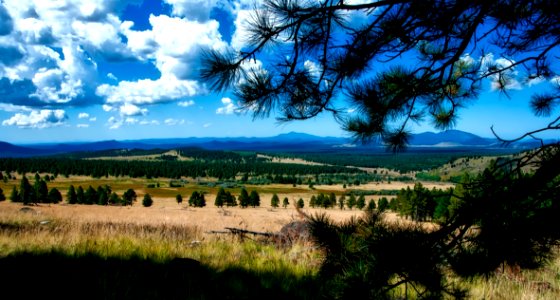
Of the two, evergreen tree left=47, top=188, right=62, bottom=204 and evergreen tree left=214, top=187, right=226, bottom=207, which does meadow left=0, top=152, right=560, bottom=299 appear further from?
evergreen tree left=47, top=188, right=62, bottom=204

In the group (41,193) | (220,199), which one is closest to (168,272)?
(220,199)

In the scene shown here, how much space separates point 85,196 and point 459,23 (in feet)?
279

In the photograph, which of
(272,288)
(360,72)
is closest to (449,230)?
(360,72)

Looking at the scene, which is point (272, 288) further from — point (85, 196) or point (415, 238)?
point (85, 196)

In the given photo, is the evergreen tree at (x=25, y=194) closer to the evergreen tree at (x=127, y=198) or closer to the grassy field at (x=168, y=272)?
the evergreen tree at (x=127, y=198)

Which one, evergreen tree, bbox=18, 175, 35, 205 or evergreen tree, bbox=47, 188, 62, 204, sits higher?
evergreen tree, bbox=18, 175, 35, 205

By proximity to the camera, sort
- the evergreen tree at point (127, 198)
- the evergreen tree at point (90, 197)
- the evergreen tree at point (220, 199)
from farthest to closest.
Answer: the evergreen tree at point (220, 199)
the evergreen tree at point (90, 197)
the evergreen tree at point (127, 198)

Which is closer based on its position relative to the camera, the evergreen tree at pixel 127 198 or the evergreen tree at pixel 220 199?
the evergreen tree at pixel 127 198

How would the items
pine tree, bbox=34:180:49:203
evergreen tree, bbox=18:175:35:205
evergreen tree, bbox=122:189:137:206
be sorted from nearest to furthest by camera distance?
evergreen tree, bbox=18:175:35:205 → pine tree, bbox=34:180:49:203 → evergreen tree, bbox=122:189:137:206

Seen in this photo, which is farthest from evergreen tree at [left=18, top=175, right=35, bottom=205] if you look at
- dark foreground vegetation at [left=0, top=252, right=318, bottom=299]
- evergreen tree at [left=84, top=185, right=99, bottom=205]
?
dark foreground vegetation at [left=0, top=252, right=318, bottom=299]

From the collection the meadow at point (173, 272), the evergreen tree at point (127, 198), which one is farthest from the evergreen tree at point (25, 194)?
the meadow at point (173, 272)

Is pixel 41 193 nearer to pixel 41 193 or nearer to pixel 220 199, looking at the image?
pixel 41 193

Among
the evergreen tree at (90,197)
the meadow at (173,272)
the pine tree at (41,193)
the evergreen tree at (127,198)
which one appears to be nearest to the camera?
the meadow at (173,272)

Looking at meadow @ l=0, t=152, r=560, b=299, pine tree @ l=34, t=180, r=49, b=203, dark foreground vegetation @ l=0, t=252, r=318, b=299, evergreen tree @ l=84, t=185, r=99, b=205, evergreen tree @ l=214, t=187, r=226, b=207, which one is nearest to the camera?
dark foreground vegetation @ l=0, t=252, r=318, b=299
